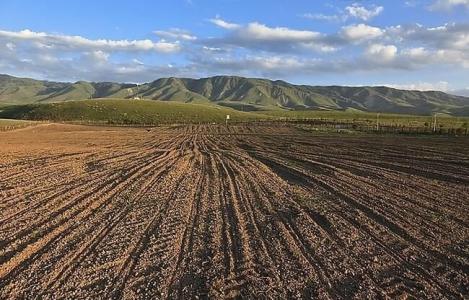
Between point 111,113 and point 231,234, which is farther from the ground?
point 231,234

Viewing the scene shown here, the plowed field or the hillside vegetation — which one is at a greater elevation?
the plowed field

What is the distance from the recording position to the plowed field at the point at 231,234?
8.64m

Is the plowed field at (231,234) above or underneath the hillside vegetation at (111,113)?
above

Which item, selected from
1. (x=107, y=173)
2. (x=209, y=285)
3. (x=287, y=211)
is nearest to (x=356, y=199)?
(x=287, y=211)

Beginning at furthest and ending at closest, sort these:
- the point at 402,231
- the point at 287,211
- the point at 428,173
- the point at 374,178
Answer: the point at 428,173 → the point at 374,178 → the point at 287,211 → the point at 402,231

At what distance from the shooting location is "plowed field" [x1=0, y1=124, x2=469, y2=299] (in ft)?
28.3

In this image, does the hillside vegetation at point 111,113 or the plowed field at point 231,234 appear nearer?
the plowed field at point 231,234

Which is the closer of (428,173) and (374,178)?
(374,178)

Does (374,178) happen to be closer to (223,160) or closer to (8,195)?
(223,160)

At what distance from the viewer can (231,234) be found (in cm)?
1191

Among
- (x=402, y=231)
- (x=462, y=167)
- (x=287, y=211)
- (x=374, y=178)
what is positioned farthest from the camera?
(x=462, y=167)

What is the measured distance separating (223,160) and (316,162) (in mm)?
5075

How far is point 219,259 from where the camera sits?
9.96m

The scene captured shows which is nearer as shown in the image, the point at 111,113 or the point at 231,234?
the point at 231,234
